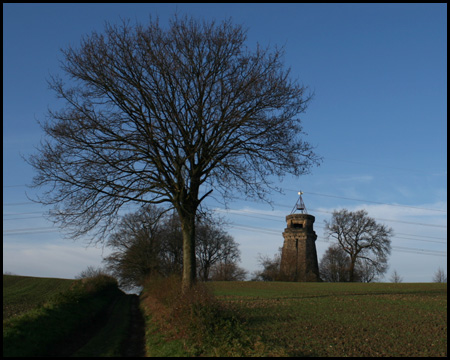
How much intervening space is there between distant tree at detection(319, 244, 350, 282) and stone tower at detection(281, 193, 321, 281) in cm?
776

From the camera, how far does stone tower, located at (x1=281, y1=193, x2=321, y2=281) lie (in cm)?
6352

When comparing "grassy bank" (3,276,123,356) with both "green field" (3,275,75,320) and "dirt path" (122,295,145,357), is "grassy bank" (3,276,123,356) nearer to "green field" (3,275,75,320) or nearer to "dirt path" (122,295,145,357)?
"green field" (3,275,75,320)

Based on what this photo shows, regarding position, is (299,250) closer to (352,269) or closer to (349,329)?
(352,269)

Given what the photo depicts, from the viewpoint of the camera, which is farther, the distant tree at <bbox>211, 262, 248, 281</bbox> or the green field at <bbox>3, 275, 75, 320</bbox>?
the distant tree at <bbox>211, 262, 248, 281</bbox>

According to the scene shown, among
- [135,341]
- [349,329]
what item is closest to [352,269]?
[349,329]

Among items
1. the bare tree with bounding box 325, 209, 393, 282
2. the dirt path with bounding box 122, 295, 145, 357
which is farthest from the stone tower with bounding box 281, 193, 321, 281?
the dirt path with bounding box 122, 295, 145, 357

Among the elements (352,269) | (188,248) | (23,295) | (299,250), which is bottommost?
(23,295)

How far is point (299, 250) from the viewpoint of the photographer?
214 feet

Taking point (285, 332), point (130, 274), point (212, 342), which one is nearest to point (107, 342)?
point (212, 342)

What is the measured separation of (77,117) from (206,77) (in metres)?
5.78

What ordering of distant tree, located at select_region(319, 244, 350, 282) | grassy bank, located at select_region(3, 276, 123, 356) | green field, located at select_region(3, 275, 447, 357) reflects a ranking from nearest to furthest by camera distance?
green field, located at select_region(3, 275, 447, 357)
grassy bank, located at select_region(3, 276, 123, 356)
distant tree, located at select_region(319, 244, 350, 282)

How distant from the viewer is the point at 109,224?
20.1 meters

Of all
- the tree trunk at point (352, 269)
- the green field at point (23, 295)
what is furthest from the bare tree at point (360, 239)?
the green field at point (23, 295)

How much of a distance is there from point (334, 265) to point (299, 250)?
1312 centimetres
